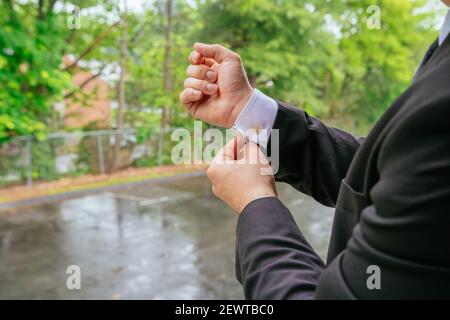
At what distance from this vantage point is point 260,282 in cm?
69

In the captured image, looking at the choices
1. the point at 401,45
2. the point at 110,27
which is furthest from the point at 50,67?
the point at 401,45

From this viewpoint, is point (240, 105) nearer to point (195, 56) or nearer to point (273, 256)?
point (195, 56)

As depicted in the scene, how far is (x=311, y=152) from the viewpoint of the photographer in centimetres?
111

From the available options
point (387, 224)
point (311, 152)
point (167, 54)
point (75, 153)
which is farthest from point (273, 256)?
point (167, 54)

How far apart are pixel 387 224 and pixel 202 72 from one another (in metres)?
0.75

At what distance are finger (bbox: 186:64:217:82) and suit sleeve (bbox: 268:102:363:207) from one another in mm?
207

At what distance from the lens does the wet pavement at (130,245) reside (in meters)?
4.12

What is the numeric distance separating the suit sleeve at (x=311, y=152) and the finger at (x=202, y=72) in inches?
8.2

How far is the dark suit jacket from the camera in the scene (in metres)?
0.51

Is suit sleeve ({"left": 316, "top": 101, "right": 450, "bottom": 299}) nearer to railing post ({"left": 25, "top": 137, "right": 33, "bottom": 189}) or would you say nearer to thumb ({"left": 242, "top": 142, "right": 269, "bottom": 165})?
thumb ({"left": 242, "top": 142, "right": 269, "bottom": 165})

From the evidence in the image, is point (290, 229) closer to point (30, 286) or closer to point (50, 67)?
point (30, 286)

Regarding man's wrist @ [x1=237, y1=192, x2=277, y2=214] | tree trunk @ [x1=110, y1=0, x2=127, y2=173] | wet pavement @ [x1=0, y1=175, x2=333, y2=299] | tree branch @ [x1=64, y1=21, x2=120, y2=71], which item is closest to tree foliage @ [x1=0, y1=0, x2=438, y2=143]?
tree branch @ [x1=64, y1=21, x2=120, y2=71]

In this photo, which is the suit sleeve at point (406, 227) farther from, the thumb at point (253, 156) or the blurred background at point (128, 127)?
the blurred background at point (128, 127)

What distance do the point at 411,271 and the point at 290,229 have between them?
25cm
